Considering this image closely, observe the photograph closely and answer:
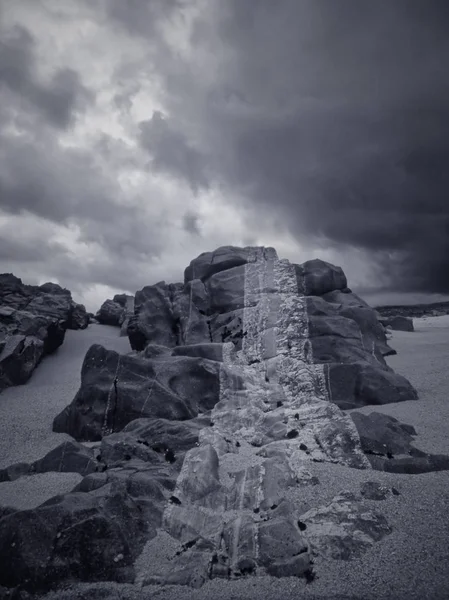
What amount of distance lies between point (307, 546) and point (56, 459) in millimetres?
7007

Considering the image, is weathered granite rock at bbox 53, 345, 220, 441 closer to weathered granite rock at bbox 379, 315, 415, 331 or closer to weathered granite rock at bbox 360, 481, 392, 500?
weathered granite rock at bbox 360, 481, 392, 500

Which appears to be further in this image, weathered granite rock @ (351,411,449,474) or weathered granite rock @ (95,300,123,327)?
weathered granite rock @ (95,300,123,327)

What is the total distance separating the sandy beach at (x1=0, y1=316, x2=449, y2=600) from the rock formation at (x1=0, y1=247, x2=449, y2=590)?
212 mm

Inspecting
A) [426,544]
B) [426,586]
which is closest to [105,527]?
[426,586]

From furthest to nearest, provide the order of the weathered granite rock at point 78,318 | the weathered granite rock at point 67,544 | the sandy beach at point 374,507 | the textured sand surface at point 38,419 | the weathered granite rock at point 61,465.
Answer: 1. the weathered granite rock at point 78,318
2. the weathered granite rock at point 61,465
3. the textured sand surface at point 38,419
4. the weathered granite rock at point 67,544
5. the sandy beach at point 374,507

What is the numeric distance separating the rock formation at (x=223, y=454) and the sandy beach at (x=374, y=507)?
21cm

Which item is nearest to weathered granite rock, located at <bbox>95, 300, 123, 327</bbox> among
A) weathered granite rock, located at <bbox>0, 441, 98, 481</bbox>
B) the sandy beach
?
the sandy beach

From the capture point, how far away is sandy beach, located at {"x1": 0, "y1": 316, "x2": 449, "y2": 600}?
16.2 ft

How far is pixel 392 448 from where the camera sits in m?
9.23

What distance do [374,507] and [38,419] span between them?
12.9m

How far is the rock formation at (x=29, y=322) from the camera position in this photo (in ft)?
62.2

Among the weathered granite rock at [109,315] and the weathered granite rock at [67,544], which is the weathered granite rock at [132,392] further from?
the weathered granite rock at [109,315]

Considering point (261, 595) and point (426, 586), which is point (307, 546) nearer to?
point (261, 595)

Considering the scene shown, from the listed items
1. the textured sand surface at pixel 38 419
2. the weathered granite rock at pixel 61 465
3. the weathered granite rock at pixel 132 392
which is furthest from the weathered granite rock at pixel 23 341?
the weathered granite rock at pixel 61 465
